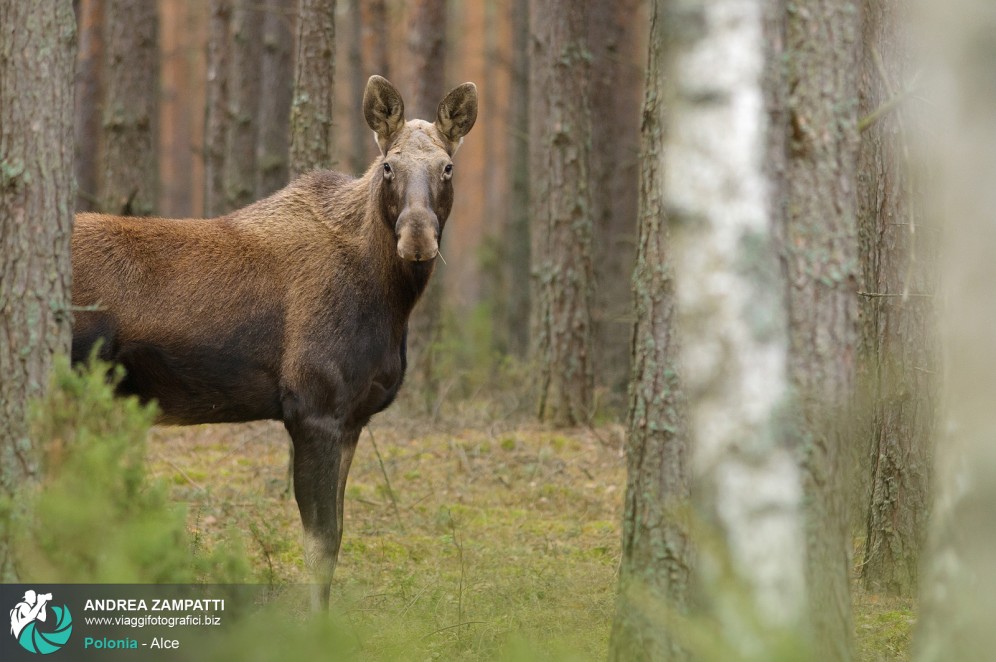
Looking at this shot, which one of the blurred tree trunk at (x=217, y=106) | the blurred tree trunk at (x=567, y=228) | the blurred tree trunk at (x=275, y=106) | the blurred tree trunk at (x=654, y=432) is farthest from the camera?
the blurred tree trunk at (x=217, y=106)

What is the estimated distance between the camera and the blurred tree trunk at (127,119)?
1271 centimetres

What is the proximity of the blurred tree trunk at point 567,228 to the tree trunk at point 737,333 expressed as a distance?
8418 mm

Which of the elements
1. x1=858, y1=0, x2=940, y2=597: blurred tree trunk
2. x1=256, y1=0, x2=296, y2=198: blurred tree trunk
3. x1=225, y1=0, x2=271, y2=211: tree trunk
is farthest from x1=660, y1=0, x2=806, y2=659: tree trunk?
x1=256, y1=0, x2=296, y2=198: blurred tree trunk

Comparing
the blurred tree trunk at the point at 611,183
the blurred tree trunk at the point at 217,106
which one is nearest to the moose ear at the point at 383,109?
the blurred tree trunk at the point at 611,183

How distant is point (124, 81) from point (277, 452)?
5.02 metres

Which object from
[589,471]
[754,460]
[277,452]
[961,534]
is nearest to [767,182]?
[754,460]

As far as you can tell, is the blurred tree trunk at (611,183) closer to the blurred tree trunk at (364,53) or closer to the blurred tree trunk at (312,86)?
the blurred tree trunk at (364,53)

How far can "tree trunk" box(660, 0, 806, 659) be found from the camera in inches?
157

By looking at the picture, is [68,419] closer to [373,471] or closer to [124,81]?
[373,471]

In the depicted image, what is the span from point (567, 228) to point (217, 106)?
6428 mm

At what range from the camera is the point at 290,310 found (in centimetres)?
714

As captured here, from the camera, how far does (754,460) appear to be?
13.1 feet

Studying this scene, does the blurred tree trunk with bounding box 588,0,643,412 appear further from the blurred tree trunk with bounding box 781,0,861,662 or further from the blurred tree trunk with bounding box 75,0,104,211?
the blurred tree trunk with bounding box 781,0,861,662

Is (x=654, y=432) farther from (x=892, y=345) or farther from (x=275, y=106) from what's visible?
(x=275, y=106)
